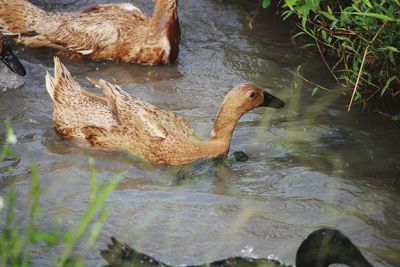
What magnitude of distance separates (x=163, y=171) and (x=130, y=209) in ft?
3.47

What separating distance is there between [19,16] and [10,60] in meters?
1.50

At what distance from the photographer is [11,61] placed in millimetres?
8961

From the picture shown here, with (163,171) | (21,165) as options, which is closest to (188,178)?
(163,171)

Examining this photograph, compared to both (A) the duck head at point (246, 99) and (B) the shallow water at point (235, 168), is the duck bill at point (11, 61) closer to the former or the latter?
(B) the shallow water at point (235, 168)

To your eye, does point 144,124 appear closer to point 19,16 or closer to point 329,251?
→ point 329,251

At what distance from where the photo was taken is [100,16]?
1012 centimetres

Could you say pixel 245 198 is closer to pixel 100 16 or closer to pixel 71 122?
pixel 71 122

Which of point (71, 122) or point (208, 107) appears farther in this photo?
point (208, 107)

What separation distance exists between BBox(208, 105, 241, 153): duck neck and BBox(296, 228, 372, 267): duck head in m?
2.68

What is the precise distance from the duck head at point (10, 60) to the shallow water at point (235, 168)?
0.21 meters

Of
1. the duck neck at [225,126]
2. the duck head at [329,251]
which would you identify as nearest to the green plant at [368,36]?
the duck neck at [225,126]

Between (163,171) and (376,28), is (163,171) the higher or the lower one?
the lower one

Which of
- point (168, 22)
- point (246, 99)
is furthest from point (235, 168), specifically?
point (168, 22)

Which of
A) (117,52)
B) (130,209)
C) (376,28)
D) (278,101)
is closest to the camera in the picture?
(130,209)
